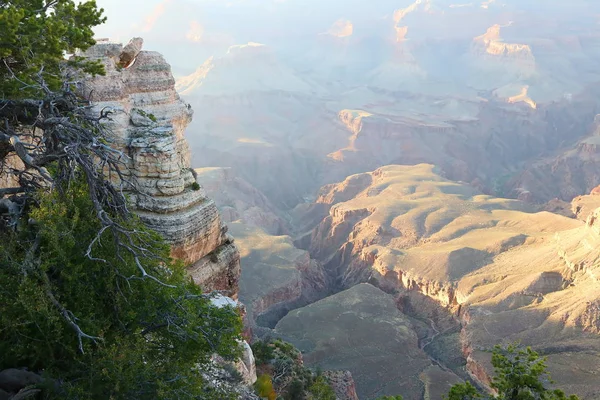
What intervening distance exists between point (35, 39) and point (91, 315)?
623 cm

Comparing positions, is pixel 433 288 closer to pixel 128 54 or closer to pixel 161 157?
pixel 128 54

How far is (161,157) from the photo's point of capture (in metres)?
16.0

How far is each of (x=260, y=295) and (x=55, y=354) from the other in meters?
39.5

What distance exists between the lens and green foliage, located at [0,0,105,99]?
10.4 metres

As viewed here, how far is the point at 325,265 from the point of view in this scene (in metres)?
64.7

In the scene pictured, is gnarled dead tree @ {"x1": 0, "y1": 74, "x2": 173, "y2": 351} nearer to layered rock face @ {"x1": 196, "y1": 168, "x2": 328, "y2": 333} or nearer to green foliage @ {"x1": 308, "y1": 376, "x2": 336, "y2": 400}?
green foliage @ {"x1": 308, "y1": 376, "x2": 336, "y2": 400}

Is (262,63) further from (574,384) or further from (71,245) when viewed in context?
(71,245)

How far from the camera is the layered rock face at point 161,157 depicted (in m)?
16.0

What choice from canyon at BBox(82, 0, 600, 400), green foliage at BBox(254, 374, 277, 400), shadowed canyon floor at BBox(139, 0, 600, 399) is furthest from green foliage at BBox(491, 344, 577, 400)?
shadowed canyon floor at BBox(139, 0, 600, 399)

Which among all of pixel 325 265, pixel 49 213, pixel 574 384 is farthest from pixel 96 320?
pixel 325 265

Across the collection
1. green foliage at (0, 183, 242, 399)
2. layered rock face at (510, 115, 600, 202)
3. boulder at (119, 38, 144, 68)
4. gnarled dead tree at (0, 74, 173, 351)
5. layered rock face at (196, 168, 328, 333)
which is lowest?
layered rock face at (510, 115, 600, 202)

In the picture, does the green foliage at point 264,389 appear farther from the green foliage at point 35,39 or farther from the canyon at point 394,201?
the green foliage at point 35,39

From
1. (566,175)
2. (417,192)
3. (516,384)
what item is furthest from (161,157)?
(566,175)

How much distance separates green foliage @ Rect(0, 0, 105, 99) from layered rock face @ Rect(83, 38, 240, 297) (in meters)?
2.54
